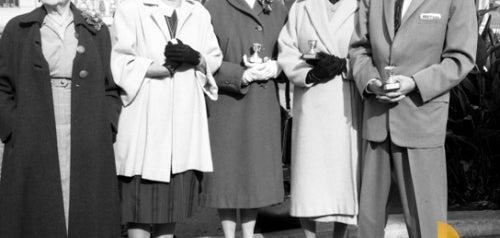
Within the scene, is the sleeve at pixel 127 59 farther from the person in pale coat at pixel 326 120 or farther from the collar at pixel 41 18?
the person in pale coat at pixel 326 120

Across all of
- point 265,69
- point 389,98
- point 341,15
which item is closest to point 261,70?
point 265,69

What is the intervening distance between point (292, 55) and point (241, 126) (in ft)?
1.90

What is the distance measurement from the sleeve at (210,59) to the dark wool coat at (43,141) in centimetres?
67

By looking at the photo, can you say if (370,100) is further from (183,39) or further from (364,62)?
(183,39)

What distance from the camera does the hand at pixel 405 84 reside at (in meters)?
4.41

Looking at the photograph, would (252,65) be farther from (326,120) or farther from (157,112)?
(157,112)

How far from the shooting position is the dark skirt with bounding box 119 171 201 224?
4535mm

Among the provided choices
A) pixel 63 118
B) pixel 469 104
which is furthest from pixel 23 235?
pixel 469 104

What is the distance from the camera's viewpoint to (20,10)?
10984 millimetres

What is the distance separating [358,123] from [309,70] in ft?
1.61

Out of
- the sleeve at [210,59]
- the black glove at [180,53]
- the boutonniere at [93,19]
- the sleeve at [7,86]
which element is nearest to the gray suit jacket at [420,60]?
the sleeve at [210,59]

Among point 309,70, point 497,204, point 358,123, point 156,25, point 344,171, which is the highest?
point 156,25

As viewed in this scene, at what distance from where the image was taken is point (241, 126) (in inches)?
196

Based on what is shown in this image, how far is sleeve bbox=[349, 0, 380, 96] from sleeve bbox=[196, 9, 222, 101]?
2.81ft
